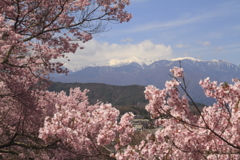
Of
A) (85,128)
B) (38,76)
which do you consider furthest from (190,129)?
(38,76)

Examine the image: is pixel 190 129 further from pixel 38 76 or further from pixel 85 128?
pixel 38 76

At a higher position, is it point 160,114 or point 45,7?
point 45,7

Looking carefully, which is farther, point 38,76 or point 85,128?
point 38,76

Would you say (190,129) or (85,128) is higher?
(190,129)

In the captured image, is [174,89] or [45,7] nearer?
[174,89]

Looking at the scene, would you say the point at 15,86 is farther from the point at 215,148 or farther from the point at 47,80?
the point at 215,148

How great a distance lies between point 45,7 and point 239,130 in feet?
31.4

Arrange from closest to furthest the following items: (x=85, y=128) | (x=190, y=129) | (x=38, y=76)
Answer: (x=190, y=129), (x=85, y=128), (x=38, y=76)

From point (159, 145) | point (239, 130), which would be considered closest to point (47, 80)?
point (159, 145)

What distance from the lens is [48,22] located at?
10.9 metres

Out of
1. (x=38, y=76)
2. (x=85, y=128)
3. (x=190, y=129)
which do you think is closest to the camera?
(x=190, y=129)

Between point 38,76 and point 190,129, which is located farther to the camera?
point 38,76

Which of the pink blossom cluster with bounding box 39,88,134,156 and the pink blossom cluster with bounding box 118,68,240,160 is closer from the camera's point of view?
the pink blossom cluster with bounding box 118,68,240,160

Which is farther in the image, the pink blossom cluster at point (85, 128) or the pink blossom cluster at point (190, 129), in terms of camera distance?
the pink blossom cluster at point (85, 128)
